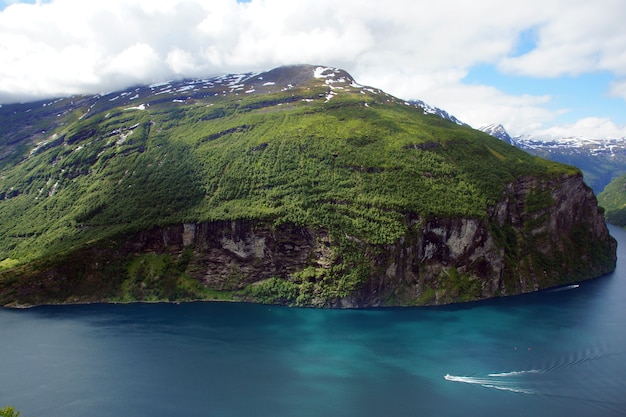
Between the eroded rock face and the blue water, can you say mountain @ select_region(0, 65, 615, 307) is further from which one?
the blue water

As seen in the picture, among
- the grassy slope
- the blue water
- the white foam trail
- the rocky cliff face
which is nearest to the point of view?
the blue water

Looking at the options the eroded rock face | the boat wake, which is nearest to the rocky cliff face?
the eroded rock face

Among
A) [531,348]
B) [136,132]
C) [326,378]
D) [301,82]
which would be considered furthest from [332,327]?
[301,82]

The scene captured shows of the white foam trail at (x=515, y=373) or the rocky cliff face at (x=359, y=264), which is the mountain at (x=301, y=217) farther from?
the white foam trail at (x=515, y=373)

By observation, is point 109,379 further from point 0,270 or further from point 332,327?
point 0,270

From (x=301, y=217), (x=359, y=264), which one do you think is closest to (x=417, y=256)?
(x=359, y=264)
